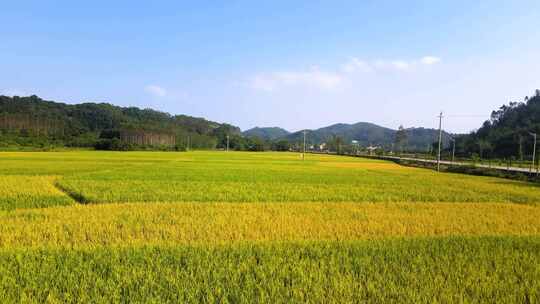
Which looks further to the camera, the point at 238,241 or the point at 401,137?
the point at 401,137

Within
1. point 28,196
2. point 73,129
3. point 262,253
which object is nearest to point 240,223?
point 262,253

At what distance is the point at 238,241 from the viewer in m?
8.21

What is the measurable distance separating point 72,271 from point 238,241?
3.55m

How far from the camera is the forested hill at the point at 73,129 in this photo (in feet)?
338

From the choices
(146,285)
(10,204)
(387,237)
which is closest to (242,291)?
(146,285)

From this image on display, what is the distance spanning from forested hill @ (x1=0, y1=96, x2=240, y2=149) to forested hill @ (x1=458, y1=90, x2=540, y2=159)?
95145 millimetres

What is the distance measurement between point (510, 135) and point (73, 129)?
139288 millimetres

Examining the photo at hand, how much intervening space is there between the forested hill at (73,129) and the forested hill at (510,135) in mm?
95145

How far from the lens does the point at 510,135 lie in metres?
83.2

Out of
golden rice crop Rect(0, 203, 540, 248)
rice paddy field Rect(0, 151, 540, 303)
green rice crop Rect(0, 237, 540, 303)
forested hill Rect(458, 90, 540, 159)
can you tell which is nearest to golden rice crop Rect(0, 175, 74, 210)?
rice paddy field Rect(0, 151, 540, 303)

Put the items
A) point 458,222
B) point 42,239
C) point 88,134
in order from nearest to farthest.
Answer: point 42,239 → point 458,222 → point 88,134

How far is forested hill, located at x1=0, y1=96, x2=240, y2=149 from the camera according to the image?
103062 mm

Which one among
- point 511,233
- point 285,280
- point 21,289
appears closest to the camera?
point 21,289

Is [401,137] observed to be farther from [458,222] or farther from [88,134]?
[88,134]
